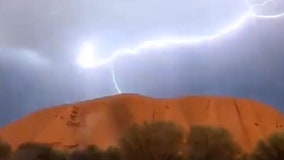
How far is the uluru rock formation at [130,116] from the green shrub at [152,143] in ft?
33.7

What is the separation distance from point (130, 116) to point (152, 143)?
15665mm

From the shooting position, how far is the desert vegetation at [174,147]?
29500 mm

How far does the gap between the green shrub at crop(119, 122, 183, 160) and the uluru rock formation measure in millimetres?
10269

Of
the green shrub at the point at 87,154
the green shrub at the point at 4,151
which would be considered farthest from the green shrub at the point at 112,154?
the green shrub at the point at 4,151

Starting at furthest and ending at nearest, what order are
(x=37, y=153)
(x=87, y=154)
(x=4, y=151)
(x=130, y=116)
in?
(x=130, y=116) < (x=87, y=154) < (x=4, y=151) < (x=37, y=153)

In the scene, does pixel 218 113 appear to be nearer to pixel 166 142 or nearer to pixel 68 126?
pixel 68 126

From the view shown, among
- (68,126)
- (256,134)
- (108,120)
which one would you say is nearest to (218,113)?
(256,134)

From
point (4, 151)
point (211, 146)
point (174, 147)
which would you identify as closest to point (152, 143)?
point (174, 147)

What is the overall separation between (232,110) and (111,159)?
18.4 metres

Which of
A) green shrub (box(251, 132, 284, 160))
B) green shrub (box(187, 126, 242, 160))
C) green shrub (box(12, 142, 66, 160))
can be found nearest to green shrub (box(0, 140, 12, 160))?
green shrub (box(12, 142, 66, 160))

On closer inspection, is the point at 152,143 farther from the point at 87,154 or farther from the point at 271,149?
the point at 271,149

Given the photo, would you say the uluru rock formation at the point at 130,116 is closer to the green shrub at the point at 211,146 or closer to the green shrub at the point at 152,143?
the green shrub at the point at 152,143

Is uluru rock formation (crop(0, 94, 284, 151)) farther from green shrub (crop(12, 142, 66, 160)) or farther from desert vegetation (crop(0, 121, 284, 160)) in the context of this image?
desert vegetation (crop(0, 121, 284, 160))

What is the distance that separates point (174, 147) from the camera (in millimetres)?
29844
